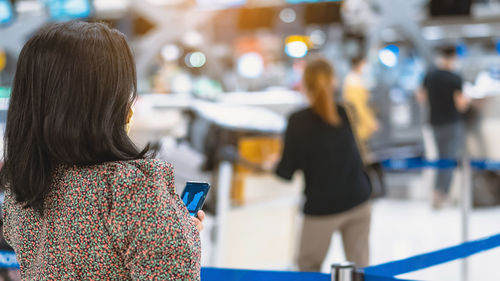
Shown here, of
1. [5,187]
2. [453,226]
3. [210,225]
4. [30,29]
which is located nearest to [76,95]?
[5,187]

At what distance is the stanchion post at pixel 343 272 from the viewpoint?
4.94 ft

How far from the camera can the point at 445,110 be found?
7.23 metres

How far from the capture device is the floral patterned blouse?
45.2 inches

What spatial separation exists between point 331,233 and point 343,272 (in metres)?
1.58

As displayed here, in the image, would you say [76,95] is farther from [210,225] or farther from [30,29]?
[30,29]

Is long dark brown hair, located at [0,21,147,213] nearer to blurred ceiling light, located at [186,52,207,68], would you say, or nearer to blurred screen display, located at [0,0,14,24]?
blurred screen display, located at [0,0,14,24]

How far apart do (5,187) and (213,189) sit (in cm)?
312

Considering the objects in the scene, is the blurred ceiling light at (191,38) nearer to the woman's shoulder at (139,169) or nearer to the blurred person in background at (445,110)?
the blurred person in background at (445,110)

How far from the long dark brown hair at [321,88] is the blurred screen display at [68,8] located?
31.2 ft

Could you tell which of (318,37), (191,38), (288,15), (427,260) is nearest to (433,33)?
(288,15)

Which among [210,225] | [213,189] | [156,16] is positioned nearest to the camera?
[210,225]

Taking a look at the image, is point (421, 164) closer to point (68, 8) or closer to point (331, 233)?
point (331, 233)

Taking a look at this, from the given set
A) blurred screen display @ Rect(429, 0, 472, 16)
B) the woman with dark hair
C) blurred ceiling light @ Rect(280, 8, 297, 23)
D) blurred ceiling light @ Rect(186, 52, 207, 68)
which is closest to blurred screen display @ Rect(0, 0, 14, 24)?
blurred ceiling light @ Rect(280, 8, 297, 23)

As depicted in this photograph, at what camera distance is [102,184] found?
1183mm
